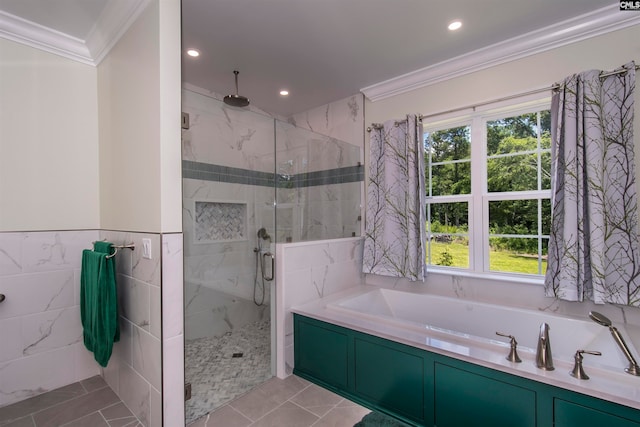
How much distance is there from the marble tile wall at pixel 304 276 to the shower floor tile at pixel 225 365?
0.16 meters

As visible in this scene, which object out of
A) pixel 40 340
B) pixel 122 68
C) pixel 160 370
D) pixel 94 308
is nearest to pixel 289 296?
pixel 160 370

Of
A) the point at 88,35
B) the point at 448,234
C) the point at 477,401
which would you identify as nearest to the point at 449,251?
the point at 448,234

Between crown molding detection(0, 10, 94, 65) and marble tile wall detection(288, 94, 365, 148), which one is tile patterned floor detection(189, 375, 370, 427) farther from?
crown molding detection(0, 10, 94, 65)

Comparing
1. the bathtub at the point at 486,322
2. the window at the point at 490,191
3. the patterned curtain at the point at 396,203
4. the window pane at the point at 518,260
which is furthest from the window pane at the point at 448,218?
the bathtub at the point at 486,322

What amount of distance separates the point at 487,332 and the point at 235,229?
2.17 meters

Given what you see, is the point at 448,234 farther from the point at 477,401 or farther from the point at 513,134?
the point at 477,401

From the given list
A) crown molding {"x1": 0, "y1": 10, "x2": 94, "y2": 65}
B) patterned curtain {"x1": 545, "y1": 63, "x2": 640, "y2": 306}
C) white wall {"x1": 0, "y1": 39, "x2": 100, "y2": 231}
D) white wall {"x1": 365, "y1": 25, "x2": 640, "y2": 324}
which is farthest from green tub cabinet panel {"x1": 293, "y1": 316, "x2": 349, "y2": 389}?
crown molding {"x1": 0, "y1": 10, "x2": 94, "y2": 65}

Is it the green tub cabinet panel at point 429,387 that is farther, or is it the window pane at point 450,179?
the window pane at point 450,179

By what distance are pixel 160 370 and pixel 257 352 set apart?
97 centimetres

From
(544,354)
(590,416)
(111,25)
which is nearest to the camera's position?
(590,416)

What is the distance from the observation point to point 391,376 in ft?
6.05

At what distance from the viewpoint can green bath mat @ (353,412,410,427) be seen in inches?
69.4

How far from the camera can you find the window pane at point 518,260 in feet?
8.02

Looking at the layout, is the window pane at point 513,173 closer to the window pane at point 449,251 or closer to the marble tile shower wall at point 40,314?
the window pane at point 449,251
